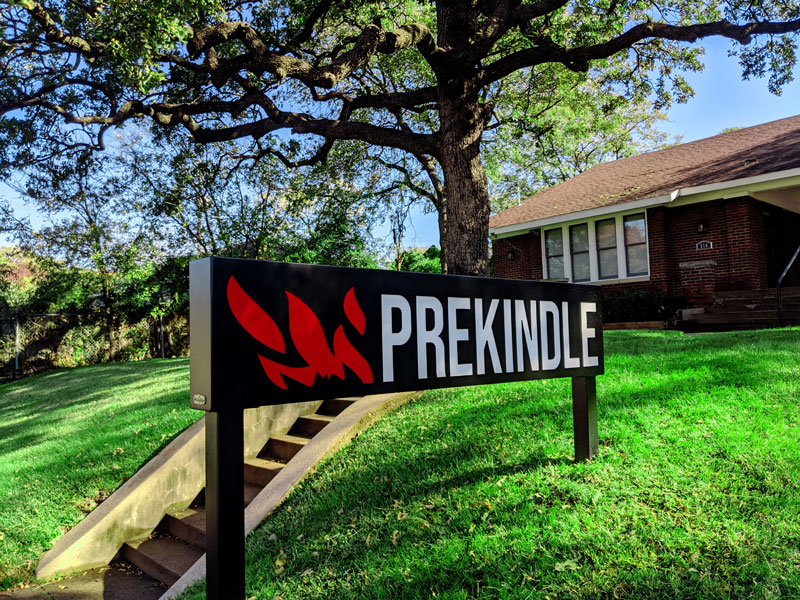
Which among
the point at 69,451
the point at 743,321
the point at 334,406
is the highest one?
the point at 743,321

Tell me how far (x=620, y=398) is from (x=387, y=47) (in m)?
5.87

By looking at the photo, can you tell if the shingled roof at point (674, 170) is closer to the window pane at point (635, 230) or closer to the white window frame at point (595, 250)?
the white window frame at point (595, 250)

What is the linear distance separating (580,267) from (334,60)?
11.8 metres

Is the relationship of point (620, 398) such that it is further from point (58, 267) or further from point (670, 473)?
point (58, 267)

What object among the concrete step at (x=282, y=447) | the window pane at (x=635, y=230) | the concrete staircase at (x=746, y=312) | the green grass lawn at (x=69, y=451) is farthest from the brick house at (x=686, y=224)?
the green grass lawn at (x=69, y=451)

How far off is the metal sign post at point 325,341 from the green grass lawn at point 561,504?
2.88 feet

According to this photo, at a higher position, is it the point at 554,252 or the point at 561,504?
the point at 554,252

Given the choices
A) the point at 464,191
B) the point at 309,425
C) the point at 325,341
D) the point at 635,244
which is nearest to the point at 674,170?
the point at 635,244

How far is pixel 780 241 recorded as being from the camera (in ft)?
52.6

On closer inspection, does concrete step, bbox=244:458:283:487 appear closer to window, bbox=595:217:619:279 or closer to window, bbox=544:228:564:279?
window, bbox=595:217:619:279

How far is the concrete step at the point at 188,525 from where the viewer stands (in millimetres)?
5371

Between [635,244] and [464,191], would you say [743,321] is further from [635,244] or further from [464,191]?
[464,191]

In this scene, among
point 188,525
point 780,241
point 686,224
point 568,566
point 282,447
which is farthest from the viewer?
point 780,241

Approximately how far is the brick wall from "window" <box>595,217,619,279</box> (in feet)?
6.72
